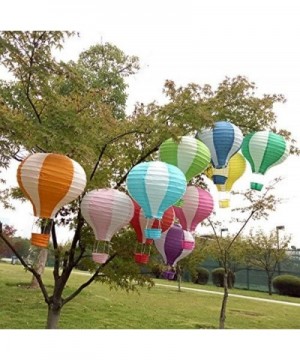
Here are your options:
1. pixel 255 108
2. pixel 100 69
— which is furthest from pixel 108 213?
pixel 100 69

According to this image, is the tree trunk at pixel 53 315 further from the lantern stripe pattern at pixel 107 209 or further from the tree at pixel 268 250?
the tree at pixel 268 250

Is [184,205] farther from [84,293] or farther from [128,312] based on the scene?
[84,293]

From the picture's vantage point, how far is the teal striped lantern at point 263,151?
3295 millimetres

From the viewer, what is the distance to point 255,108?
4.03m

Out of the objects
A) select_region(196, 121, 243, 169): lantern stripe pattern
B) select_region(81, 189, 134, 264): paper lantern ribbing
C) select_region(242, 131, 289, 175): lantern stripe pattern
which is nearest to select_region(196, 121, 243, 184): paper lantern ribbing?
select_region(196, 121, 243, 169): lantern stripe pattern

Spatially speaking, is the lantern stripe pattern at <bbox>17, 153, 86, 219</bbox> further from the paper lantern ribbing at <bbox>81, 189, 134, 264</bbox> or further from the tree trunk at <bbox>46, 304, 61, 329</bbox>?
the tree trunk at <bbox>46, 304, 61, 329</bbox>

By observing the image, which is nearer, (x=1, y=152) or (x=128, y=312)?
(x=1, y=152)

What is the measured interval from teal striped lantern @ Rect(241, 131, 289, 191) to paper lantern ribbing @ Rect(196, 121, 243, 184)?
0.18 metres

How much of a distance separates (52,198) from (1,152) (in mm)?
1125

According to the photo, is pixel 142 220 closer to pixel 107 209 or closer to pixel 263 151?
pixel 107 209

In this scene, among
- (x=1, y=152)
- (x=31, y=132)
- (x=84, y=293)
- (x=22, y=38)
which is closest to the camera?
(x=31, y=132)

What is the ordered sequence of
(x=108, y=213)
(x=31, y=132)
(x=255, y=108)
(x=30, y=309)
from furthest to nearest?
(x=30, y=309) → (x=255, y=108) → (x=31, y=132) → (x=108, y=213)

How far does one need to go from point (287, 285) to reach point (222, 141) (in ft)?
45.9

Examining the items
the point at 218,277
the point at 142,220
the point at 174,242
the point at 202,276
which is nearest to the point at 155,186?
the point at 142,220
